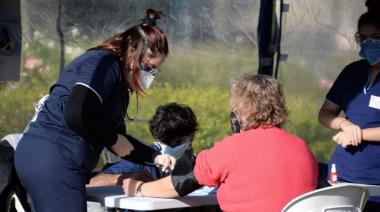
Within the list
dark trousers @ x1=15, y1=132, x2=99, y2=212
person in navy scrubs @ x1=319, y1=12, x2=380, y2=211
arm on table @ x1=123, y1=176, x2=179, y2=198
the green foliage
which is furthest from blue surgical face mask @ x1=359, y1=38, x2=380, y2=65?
the green foliage

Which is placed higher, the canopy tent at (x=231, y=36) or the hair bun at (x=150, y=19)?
the hair bun at (x=150, y=19)

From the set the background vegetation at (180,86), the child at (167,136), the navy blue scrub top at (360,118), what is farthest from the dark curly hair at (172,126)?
the background vegetation at (180,86)

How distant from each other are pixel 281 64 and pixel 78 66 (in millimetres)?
2458

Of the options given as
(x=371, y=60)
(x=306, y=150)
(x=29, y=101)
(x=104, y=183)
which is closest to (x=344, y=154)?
(x=371, y=60)

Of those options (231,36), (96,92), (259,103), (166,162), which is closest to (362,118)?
(259,103)

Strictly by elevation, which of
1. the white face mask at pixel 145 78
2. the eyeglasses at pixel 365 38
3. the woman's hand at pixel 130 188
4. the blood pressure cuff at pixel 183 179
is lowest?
the woman's hand at pixel 130 188

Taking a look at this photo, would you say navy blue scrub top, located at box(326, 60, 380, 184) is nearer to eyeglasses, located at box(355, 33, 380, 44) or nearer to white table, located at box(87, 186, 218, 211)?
eyeglasses, located at box(355, 33, 380, 44)

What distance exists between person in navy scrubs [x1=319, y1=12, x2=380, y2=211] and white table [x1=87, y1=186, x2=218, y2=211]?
0.60m

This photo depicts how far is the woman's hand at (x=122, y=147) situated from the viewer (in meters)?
2.62

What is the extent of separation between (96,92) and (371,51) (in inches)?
49.0

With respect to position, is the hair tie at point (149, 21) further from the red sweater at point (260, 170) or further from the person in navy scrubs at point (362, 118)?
the person in navy scrubs at point (362, 118)

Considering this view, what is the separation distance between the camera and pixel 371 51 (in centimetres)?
301

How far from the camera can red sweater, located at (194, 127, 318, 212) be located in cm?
239

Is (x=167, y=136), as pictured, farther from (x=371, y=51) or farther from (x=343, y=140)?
(x=371, y=51)
